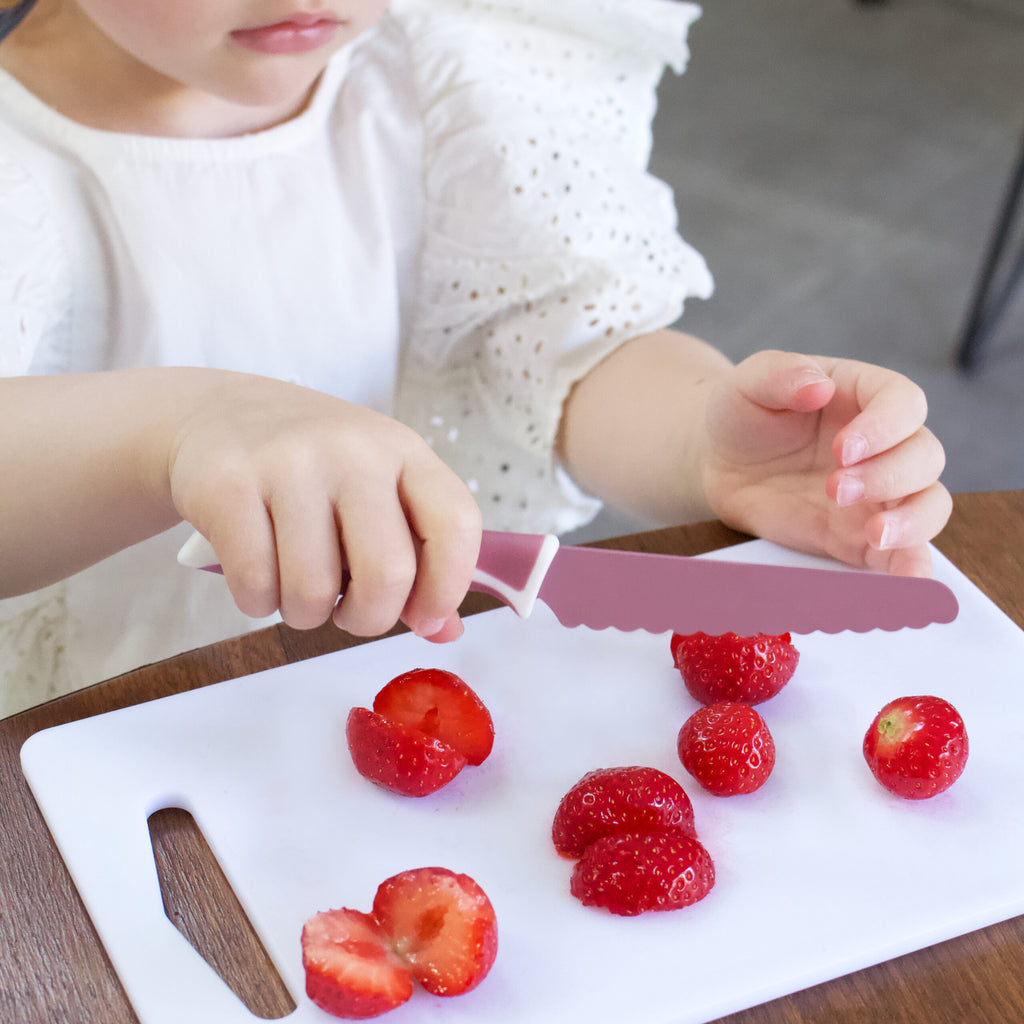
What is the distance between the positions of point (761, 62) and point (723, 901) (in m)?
2.89

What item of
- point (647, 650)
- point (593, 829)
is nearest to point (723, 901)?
point (593, 829)

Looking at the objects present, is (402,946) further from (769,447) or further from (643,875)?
(769,447)

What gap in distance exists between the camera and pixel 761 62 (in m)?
3.05

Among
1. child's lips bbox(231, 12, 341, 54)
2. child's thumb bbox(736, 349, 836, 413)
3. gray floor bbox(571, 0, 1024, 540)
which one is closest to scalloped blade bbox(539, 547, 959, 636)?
child's thumb bbox(736, 349, 836, 413)

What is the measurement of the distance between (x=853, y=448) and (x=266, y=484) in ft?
1.07

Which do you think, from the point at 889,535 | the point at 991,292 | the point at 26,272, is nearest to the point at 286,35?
the point at 26,272

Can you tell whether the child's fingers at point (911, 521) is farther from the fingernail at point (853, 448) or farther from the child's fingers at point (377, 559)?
the child's fingers at point (377, 559)

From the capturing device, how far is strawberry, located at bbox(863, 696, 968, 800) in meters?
0.58

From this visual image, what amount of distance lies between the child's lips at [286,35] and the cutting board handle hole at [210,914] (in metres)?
0.43

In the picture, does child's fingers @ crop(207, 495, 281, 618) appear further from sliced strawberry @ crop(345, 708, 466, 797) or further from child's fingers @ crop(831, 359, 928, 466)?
child's fingers @ crop(831, 359, 928, 466)

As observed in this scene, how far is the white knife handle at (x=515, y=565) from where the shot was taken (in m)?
0.59

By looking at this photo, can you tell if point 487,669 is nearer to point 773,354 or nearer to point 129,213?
point 773,354

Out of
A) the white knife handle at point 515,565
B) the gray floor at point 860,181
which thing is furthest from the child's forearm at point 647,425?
the gray floor at point 860,181

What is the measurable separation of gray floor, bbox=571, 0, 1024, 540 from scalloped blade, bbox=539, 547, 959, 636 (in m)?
1.11
